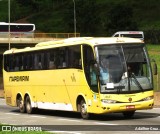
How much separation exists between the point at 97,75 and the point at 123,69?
987 millimetres

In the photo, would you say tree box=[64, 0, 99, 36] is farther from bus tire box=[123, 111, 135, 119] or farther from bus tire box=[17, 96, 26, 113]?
bus tire box=[123, 111, 135, 119]

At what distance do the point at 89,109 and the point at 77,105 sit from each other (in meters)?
1.22

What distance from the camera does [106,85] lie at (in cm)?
2130

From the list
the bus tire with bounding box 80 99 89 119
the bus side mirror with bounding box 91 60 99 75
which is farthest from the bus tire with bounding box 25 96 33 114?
the bus side mirror with bounding box 91 60 99 75

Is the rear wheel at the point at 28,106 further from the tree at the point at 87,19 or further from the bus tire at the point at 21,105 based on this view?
the tree at the point at 87,19

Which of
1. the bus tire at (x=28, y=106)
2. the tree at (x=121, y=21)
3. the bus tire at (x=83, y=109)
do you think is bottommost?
the bus tire at (x=28, y=106)

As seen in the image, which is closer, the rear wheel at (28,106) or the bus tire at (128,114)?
the bus tire at (128,114)

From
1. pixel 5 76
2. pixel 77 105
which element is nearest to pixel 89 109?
pixel 77 105

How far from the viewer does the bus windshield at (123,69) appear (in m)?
21.3

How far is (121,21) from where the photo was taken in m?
103

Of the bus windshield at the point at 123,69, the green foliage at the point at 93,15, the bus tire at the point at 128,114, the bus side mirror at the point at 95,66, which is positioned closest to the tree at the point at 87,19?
the green foliage at the point at 93,15

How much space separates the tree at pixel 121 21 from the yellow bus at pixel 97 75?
76.7m

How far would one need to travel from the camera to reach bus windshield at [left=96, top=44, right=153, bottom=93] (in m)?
21.3

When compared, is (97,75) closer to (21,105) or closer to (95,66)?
(95,66)
